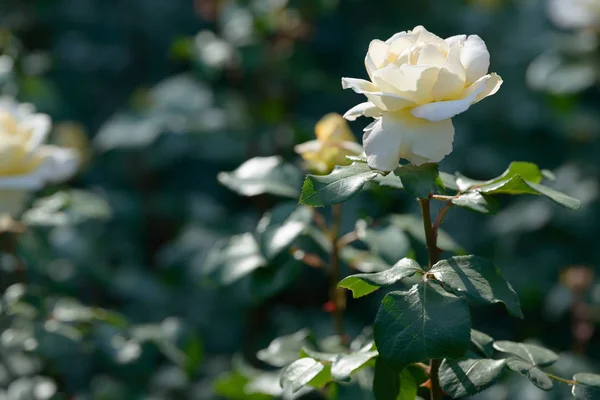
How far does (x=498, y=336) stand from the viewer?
238 centimetres

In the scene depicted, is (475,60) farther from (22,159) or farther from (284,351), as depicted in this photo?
(22,159)

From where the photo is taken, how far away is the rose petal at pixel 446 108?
820 millimetres

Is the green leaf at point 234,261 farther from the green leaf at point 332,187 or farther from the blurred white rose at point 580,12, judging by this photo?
the blurred white rose at point 580,12

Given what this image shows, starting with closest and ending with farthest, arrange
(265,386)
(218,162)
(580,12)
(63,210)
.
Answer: (265,386) < (63,210) < (580,12) < (218,162)

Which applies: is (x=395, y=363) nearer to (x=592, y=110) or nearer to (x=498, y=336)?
(x=498, y=336)

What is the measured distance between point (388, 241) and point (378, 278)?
393 millimetres

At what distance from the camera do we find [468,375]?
2.83ft

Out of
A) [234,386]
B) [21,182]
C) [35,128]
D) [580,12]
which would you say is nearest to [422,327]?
[234,386]

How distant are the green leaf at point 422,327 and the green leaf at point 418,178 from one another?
0.36 feet

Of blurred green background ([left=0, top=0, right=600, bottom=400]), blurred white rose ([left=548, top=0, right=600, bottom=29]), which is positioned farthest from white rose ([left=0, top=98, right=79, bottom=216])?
blurred white rose ([left=548, top=0, right=600, bottom=29])

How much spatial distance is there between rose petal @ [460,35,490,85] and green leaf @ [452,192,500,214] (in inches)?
5.5

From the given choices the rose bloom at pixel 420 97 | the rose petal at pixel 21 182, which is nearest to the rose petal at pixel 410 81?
the rose bloom at pixel 420 97

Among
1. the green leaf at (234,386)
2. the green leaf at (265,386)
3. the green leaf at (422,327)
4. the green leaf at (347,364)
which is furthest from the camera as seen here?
the green leaf at (234,386)

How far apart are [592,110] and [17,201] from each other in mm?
2083
